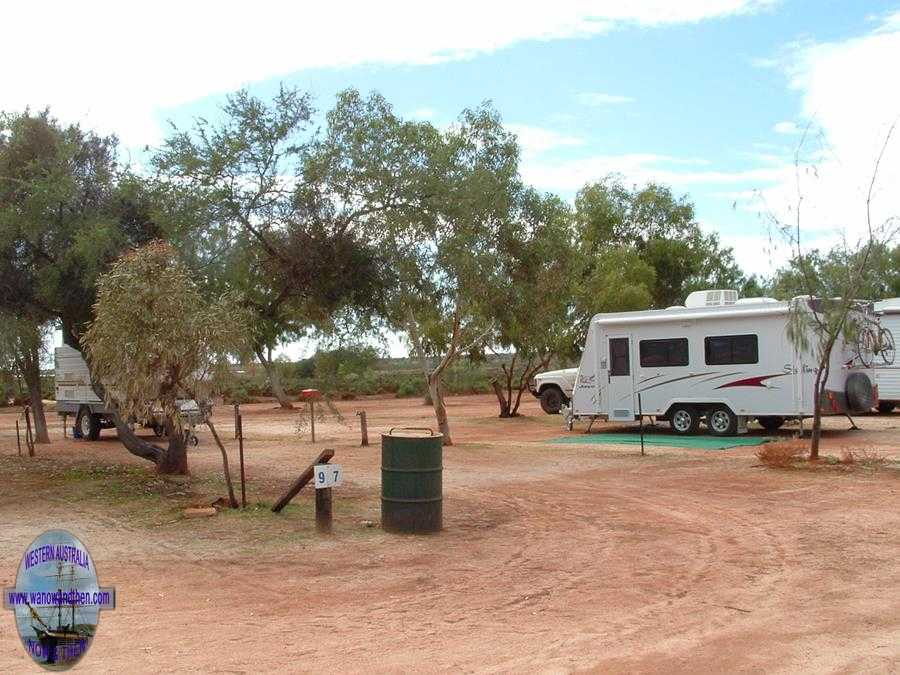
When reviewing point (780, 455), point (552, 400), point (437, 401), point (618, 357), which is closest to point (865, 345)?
point (618, 357)

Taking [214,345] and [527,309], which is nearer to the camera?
[214,345]

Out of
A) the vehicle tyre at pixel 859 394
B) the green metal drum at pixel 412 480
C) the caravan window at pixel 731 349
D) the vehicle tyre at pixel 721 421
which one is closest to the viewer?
the green metal drum at pixel 412 480

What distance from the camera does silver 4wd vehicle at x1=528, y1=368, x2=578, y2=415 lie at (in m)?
29.1

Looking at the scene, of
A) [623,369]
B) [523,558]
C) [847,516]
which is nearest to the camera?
[523,558]

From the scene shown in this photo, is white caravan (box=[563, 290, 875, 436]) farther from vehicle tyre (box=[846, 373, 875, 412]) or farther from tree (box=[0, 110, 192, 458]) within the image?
tree (box=[0, 110, 192, 458])

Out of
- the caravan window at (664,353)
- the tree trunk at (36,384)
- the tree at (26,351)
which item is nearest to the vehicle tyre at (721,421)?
the caravan window at (664,353)

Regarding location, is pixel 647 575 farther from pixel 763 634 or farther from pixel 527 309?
pixel 527 309

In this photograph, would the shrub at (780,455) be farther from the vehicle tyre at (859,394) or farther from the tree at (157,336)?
the tree at (157,336)

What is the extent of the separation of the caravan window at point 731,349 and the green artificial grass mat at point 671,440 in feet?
5.10

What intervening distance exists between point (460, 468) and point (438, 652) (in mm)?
9957

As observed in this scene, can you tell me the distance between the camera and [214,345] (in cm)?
1009

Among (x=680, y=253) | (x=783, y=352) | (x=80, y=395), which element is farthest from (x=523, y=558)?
(x=680, y=253)

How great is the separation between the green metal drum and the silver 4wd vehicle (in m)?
20.2

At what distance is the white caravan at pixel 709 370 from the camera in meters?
18.3
